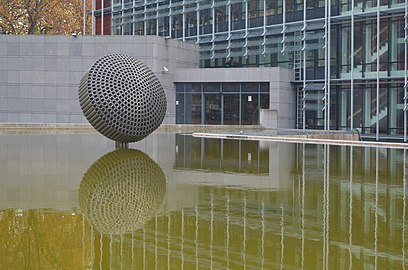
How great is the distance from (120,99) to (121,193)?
29.5 ft

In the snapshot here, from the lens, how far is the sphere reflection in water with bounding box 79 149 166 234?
8.12 m

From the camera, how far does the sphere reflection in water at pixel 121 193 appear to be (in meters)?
8.12

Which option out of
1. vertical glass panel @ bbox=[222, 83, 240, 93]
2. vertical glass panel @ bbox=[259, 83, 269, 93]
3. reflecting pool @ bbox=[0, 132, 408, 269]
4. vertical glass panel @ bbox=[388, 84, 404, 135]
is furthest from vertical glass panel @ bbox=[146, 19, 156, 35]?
reflecting pool @ bbox=[0, 132, 408, 269]

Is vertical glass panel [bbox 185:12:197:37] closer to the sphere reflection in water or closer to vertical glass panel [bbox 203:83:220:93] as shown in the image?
vertical glass panel [bbox 203:83:220:93]

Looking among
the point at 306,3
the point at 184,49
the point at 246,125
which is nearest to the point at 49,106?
the point at 184,49

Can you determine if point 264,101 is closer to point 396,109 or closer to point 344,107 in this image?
point 344,107

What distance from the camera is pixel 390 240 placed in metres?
7.19

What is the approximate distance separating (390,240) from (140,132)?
43.4ft

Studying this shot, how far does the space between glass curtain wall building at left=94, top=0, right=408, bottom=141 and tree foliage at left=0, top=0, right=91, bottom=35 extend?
1194cm

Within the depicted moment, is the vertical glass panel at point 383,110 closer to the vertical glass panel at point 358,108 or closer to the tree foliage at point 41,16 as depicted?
the vertical glass panel at point 358,108

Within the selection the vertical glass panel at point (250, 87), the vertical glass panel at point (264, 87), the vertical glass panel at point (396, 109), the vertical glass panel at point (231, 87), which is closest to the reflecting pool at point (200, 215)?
the vertical glass panel at point (396, 109)

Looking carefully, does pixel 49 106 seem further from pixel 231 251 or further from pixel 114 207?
pixel 231 251

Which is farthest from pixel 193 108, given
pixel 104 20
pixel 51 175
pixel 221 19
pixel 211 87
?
pixel 51 175

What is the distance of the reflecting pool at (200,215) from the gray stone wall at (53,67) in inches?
1042
